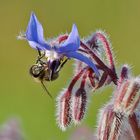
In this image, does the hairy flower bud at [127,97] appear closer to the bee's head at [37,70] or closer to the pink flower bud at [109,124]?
the pink flower bud at [109,124]

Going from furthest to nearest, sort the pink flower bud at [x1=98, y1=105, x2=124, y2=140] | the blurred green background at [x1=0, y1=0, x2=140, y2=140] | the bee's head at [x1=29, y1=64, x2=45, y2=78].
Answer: the blurred green background at [x1=0, y1=0, x2=140, y2=140] < the bee's head at [x1=29, y1=64, x2=45, y2=78] < the pink flower bud at [x1=98, y1=105, x2=124, y2=140]

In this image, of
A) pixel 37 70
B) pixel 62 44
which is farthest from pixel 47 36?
pixel 62 44

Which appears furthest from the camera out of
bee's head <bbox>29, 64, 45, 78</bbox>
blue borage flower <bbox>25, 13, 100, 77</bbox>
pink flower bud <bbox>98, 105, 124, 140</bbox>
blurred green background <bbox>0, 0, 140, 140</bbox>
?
blurred green background <bbox>0, 0, 140, 140</bbox>

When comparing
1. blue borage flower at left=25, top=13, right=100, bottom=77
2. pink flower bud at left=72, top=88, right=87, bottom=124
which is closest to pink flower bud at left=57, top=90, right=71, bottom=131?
pink flower bud at left=72, top=88, right=87, bottom=124

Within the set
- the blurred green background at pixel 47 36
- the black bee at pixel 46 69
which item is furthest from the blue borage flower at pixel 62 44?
the blurred green background at pixel 47 36

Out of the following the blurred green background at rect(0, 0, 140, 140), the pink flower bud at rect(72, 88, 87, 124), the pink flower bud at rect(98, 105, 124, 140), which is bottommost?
the pink flower bud at rect(98, 105, 124, 140)

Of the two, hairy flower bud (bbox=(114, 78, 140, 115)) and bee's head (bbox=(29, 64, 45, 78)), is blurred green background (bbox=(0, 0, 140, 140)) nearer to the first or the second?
bee's head (bbox=(29, 64, 45, 78))

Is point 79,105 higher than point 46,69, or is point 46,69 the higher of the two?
point 46,69

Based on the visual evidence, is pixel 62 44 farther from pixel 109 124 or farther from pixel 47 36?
pixel 47 36
